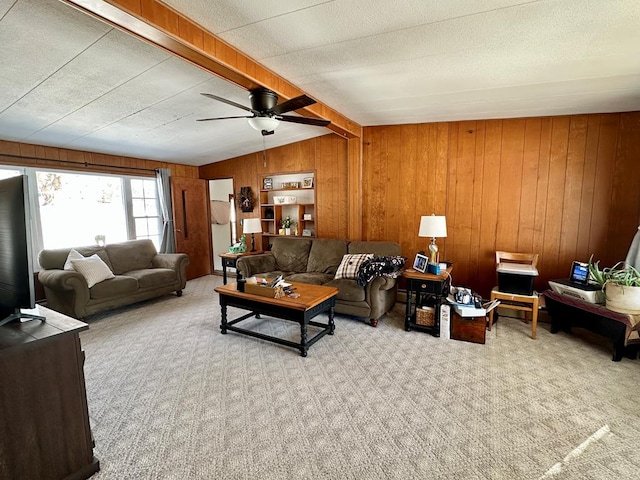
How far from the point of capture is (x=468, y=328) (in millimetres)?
3068

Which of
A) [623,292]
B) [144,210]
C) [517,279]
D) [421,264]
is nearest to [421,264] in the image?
[421,264]

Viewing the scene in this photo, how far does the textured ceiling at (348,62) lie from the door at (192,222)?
6.42ft

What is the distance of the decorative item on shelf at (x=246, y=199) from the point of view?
19.1 feet

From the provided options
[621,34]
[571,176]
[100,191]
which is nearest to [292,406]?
[621,34]

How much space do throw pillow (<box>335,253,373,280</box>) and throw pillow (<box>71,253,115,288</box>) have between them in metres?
2.99

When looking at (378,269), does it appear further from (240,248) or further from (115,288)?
(115,288)

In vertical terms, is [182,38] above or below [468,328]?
above

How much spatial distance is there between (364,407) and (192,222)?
502 centimetres

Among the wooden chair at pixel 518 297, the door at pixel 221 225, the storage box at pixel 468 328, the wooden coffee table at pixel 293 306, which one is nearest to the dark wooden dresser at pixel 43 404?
the wooden coffee table at pixel 293 306

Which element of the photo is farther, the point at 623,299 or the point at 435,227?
the point at 435,227

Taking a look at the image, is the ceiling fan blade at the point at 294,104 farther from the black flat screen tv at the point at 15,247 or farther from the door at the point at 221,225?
the door at the point at 221,225

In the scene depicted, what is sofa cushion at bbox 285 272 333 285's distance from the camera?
3892 millimetres

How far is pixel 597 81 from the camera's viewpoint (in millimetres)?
2621

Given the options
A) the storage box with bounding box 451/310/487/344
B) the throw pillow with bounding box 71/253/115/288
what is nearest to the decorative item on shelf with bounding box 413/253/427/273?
the storage box with bounding box 451/310/487/344
